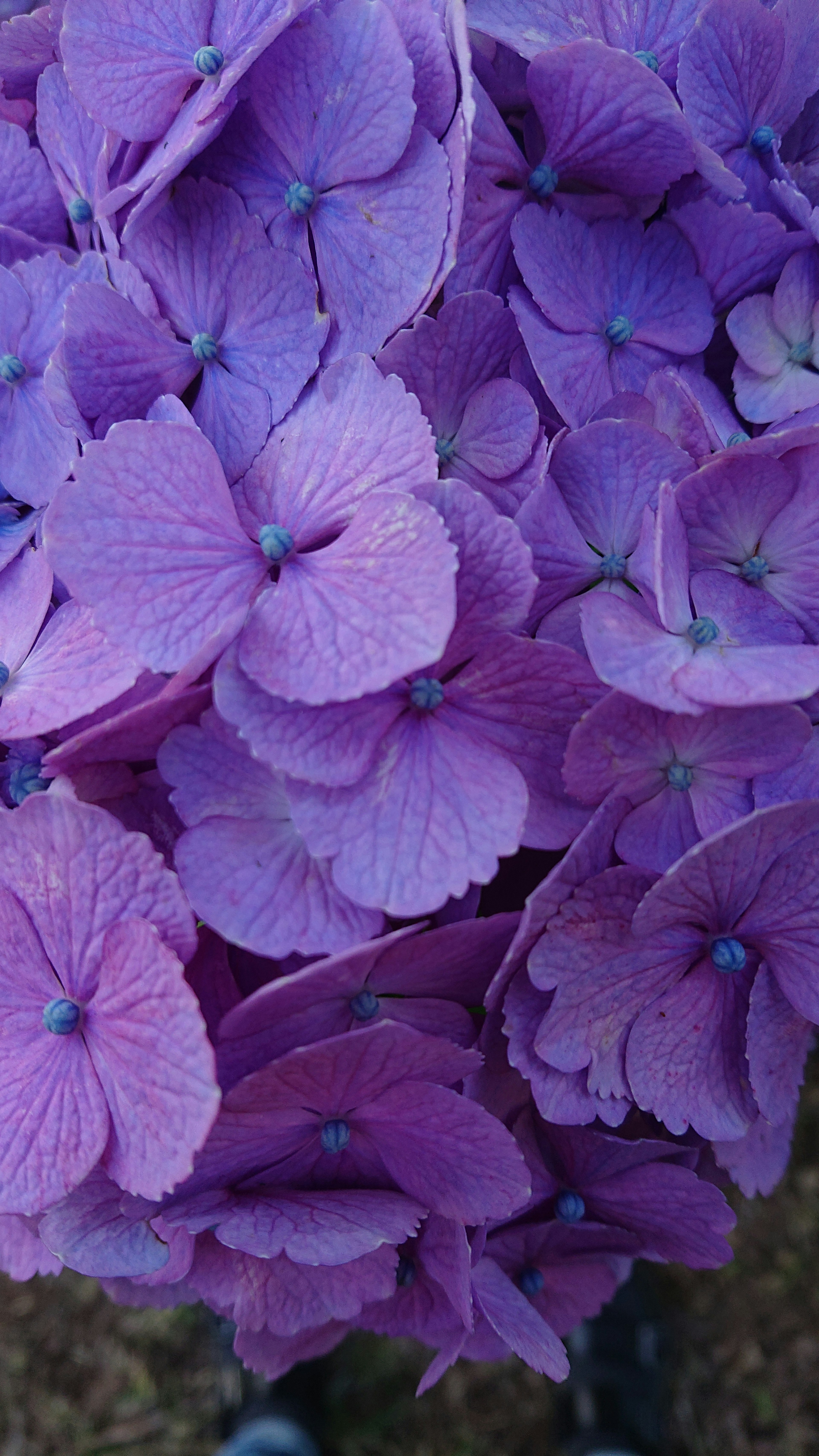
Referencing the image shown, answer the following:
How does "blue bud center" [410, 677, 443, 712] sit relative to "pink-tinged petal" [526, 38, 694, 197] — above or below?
below

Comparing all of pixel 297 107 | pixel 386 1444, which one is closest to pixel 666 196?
pixel 297 107

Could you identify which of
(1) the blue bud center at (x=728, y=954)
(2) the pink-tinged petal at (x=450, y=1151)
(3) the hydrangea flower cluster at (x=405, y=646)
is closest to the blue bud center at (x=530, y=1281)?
(3) the hydrangea flower cluster at (x=405, y=646)

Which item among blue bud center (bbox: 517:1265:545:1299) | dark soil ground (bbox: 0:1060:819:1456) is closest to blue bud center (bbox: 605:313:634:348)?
blue bud center (bbox: 517:1265:545:1299)

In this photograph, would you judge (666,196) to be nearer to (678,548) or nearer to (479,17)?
(479,17)

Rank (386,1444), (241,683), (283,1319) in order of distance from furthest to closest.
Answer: (386,1444) < (283,1319) < (241,683)

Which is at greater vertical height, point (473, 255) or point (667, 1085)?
point (473, 255)

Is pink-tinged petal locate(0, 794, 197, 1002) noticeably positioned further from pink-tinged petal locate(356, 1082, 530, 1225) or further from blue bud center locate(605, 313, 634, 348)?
blue bud center locate(605, 313, 634, 348)

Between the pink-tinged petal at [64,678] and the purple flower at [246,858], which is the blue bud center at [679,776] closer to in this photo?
the purple flower at [246,858]
